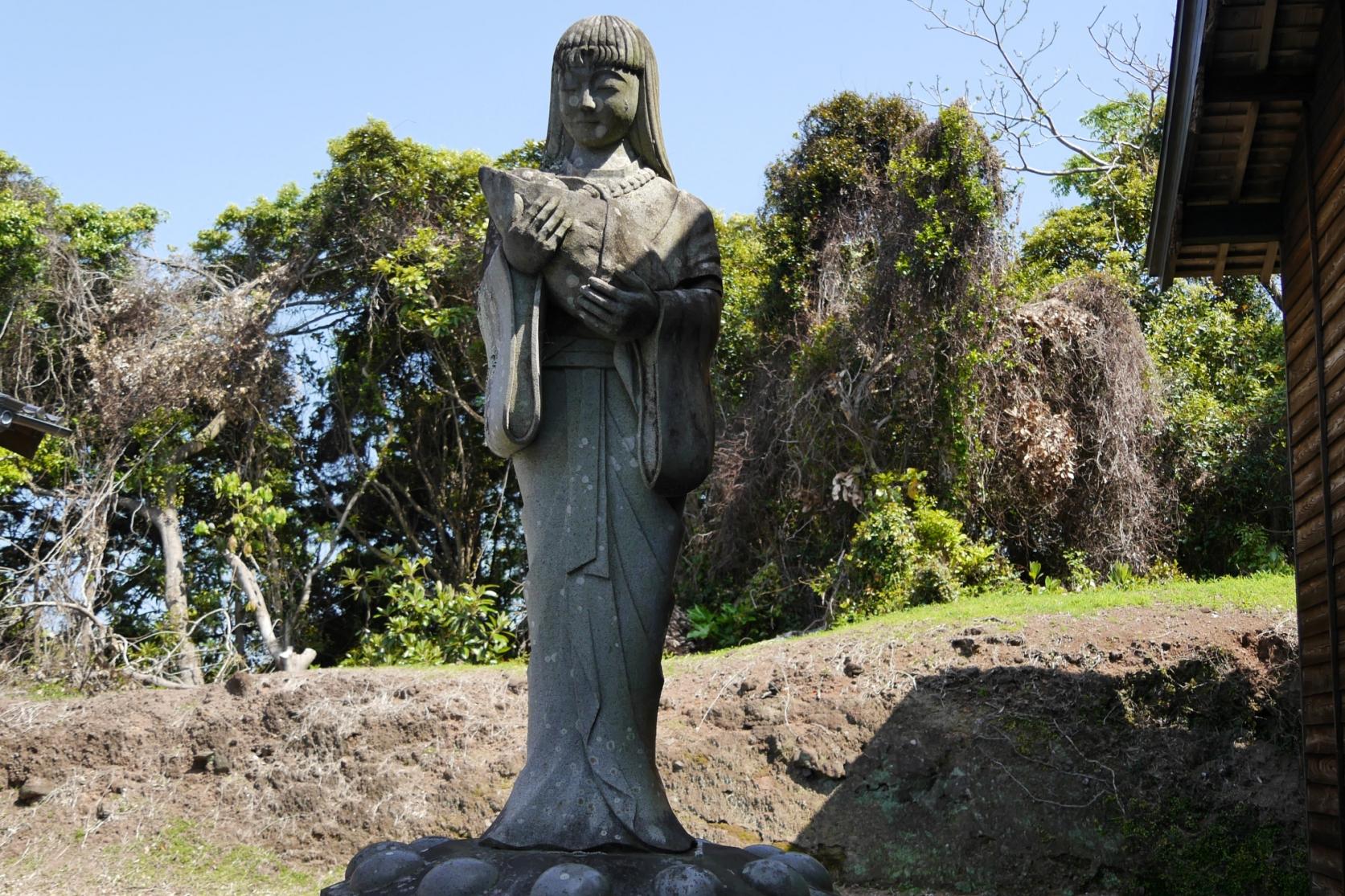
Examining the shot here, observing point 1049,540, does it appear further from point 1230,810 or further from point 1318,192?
point 1318,192

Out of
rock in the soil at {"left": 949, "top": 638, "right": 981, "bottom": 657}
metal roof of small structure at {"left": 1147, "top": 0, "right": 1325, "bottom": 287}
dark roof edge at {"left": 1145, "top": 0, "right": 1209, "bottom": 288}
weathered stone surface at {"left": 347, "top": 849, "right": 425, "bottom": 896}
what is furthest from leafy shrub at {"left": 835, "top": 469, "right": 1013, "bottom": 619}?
weathered stone surface at {"left": 347, "top": 849, "right": 425, "bottom": 896}

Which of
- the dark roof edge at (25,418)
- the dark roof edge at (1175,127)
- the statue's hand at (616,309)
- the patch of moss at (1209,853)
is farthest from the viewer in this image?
the dark roof edge at (25,418)

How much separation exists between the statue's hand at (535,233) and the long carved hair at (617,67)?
439mm

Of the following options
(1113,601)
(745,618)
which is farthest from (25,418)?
(1113,601)

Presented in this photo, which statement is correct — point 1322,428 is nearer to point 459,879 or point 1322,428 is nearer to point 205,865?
point 459,879

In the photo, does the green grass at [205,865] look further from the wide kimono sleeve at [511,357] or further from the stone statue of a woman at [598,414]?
the wide kimono sleeve at [511,357]

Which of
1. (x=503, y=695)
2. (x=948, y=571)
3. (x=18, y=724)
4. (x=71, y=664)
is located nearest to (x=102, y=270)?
(x=71, y=664)

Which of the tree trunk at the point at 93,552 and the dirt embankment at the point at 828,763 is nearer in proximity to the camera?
the dirt embankment at the point at 828,763

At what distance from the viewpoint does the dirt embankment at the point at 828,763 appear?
8430 millimetres

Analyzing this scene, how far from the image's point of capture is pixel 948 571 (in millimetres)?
12320

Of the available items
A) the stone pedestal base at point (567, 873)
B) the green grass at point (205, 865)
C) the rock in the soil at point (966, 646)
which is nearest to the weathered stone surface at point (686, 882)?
the stone pedestal base at point (567, 873)

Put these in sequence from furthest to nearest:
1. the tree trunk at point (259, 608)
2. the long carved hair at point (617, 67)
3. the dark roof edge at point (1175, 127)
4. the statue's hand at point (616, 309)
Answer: the tree trunk at point (259, 608) < the dark roof edge at point (1175, 127) < the long carved hair at point (617, 67) < the statue's hand at point (616, 309)

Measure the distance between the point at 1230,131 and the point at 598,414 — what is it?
15.5 ft

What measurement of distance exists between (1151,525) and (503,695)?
23.0 ft
